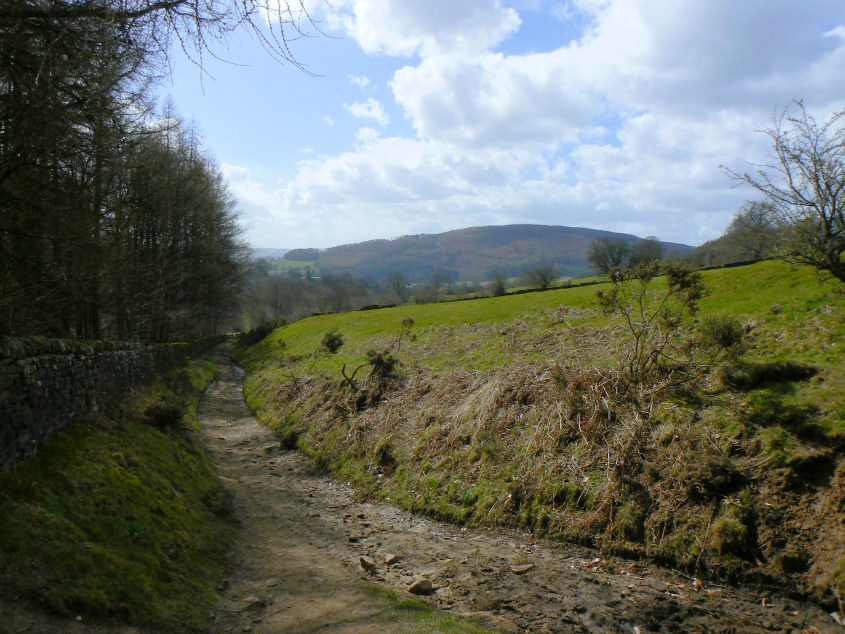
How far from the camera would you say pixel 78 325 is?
17.5 metres

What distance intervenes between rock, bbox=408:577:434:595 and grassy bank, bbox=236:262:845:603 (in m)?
2.22

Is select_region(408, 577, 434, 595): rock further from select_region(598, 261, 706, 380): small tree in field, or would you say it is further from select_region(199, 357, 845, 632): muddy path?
select_region(598, 261, 706, 380): small tree in field

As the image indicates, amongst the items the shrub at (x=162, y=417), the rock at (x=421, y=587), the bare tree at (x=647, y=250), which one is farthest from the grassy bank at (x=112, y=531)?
the bare tree at (x=647, y=250)

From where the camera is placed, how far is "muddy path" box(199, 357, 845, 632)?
5.68 m

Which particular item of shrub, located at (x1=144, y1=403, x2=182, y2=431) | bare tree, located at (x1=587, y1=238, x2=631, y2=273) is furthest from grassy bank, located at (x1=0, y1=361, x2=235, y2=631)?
bare tree, located at (x1=587, y1=238, x2=631, y2=273)

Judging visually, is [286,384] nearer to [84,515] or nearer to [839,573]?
[84,515]

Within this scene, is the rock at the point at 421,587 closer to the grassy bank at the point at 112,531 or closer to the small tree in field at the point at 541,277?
the grassy bank at the point at 112,531

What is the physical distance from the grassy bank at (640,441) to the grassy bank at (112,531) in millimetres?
4283

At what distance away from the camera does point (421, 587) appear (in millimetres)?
6922

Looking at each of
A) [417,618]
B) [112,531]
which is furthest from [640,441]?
[112,531]

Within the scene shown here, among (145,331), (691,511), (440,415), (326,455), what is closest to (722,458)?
(691,511)

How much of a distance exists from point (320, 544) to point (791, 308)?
1138cm

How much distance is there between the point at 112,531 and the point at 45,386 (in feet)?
9.45

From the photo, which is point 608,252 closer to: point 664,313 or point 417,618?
point 664,313
